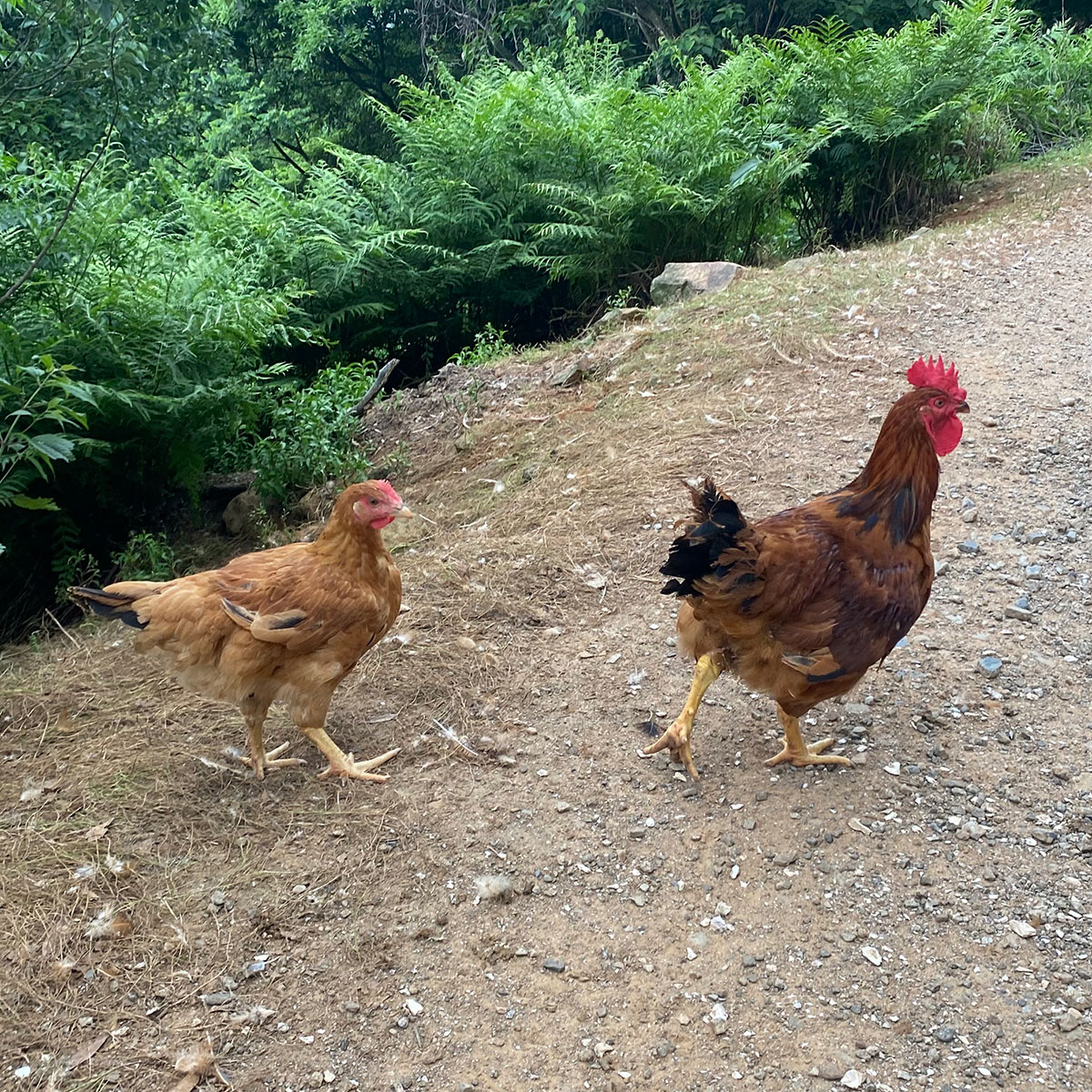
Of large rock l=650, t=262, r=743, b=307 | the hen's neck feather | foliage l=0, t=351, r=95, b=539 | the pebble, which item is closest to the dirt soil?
the pebble

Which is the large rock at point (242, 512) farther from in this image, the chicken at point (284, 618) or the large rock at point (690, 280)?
the large rock at point (690, 280)

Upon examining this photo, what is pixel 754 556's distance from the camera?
3.13 m

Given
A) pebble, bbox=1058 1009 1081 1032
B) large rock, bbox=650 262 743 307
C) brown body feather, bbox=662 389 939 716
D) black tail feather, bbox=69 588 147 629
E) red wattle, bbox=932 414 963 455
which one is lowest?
pebble, bbox=1058 1009 1081 1032

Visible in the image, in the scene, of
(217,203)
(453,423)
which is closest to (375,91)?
(217,203)

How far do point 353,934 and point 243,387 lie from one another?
155 inches

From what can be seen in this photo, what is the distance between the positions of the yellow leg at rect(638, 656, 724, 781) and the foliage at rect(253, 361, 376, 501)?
11.5 ft

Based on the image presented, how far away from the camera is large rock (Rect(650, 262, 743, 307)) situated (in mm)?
7957

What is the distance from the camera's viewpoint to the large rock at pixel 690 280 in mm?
7957

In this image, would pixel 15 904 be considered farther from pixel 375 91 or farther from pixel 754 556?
pixel 375 91

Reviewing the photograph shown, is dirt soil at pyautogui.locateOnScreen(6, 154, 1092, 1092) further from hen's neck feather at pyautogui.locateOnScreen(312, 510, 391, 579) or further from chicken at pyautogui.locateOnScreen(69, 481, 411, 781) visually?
hen's neck feather at pyautogui.locateOnScreen(312, 510, 391, 579)

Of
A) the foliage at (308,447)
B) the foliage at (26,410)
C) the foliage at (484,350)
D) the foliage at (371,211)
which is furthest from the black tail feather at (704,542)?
the foliage at (484,350)

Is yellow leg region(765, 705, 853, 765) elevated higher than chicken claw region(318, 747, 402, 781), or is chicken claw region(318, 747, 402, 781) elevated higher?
chicken claw region(318, 747, 402, 781)

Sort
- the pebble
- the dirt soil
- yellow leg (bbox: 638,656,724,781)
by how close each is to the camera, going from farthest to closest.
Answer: yellow leg (bbox: 638,656,724,781) < the dirt soil < the pebble

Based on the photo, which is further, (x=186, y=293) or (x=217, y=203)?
(x=217, y=203)
